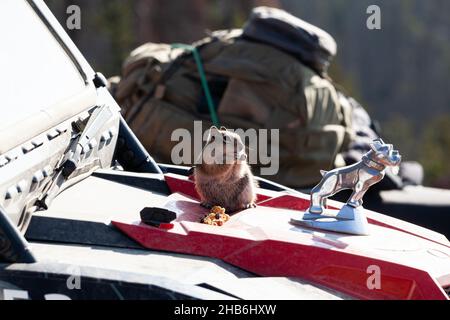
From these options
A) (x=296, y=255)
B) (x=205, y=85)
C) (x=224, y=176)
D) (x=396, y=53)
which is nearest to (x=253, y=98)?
(x=205, y=85)

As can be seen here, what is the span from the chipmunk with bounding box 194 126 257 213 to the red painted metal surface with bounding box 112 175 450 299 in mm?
358

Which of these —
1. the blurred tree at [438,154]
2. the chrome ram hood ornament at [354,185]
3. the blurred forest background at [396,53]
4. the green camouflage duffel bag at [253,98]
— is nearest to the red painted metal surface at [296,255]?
the chrome ram hood ornament at [354,185]

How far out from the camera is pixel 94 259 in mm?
→ 2311

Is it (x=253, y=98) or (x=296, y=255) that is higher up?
(x=296, y=255)

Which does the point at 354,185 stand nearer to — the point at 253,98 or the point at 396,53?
the point at 253,98

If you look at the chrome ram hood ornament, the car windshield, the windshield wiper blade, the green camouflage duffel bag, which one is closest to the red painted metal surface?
the chrome ram hood ornament

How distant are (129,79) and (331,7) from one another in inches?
838

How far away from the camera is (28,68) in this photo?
112 inches

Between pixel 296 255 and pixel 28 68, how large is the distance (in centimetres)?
107

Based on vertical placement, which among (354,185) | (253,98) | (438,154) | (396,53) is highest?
(354,185)

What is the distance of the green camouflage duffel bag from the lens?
5.33 meters

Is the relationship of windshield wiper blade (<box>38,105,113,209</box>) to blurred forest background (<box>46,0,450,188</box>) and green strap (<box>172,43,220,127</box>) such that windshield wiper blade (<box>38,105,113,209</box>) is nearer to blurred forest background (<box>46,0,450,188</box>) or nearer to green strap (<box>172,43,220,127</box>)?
green strap (<box>172,43,220,127</box>)
